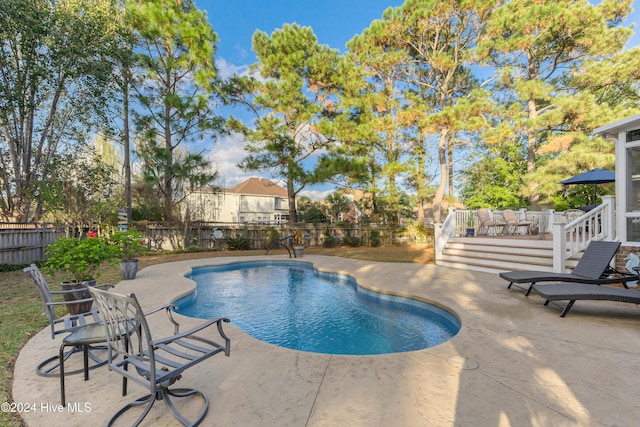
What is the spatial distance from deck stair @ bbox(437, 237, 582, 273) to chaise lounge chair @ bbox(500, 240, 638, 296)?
135 centimetres

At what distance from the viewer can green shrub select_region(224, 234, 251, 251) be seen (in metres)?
14.4

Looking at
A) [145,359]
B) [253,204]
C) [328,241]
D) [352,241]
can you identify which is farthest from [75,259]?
[253,204]

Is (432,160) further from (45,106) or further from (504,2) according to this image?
(45,106)

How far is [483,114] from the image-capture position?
15.0 m

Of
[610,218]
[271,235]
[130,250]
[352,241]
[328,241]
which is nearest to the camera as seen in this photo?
[610,218]

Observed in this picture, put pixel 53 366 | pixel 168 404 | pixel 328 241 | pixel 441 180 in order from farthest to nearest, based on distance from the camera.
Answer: pixel 441 180
pixel 328 241
pixel 53 366
pixel 168 404

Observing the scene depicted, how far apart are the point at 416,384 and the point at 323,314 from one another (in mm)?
3120

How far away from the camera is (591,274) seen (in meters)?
5.09

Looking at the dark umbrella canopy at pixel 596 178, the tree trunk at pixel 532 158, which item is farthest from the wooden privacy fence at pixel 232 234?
the dark umbrella canopy at pixel 596 178

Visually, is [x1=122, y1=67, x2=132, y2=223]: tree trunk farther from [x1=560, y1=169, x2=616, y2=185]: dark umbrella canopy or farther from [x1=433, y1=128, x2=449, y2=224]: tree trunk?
[x1=560, y1=169, x2=616, y2=185]: dark umbrella canopy

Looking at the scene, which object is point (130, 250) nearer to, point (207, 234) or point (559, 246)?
point (207, 234)

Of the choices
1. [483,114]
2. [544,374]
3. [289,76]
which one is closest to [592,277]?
[544,374]

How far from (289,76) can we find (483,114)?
34.9 feet

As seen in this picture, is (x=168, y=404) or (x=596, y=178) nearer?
(x=168, y=404)
